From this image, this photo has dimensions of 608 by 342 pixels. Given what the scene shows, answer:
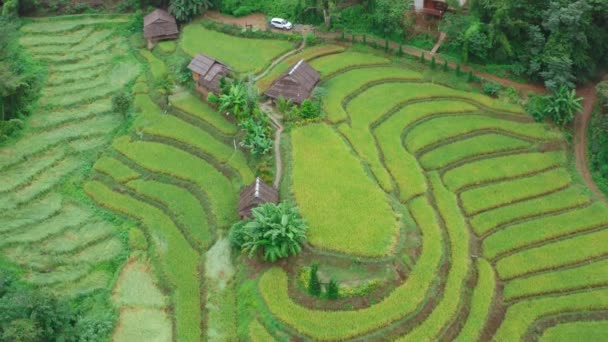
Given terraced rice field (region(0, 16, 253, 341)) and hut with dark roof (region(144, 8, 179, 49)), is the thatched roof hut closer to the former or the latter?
hut with dark roof (region(144, 8, 179, 49))

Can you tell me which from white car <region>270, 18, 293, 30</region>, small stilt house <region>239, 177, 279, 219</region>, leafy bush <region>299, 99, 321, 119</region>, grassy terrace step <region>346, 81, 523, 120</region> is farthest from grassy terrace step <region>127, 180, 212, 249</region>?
white car <region>270, 18, 293, 30</region>

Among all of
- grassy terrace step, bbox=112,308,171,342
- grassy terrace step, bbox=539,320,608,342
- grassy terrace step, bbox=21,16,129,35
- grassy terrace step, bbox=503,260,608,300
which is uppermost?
grassy terrace step, bbox=21,16,129,35

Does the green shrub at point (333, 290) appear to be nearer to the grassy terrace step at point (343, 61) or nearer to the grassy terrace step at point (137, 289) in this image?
the grassy terrace step at point (137, 289)

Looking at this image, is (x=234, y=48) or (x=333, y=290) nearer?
(x=333, y=290)

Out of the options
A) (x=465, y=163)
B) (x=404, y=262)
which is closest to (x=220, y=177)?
(x=404, y=262)

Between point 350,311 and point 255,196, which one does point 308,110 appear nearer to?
point 255,196

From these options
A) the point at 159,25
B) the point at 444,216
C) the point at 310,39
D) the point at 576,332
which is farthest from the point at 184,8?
the point at 576,332

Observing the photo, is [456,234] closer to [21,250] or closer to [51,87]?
[21,250]
